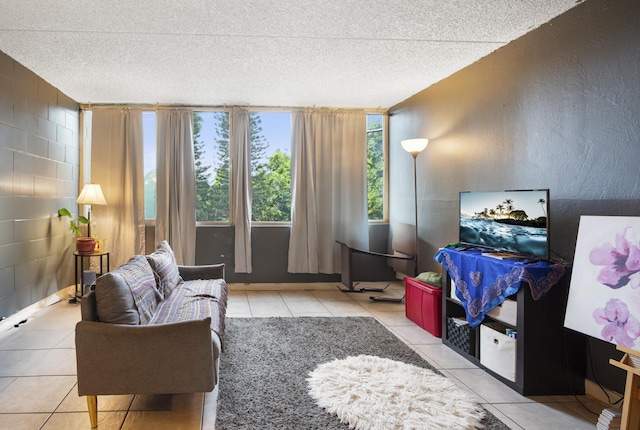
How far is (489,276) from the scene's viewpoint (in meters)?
3.18

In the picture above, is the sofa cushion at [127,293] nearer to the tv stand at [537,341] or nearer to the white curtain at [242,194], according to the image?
the tv stand at [537,341]

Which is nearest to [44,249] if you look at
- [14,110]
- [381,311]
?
[14,110]

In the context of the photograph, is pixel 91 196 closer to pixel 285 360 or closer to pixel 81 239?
pixel 81 239

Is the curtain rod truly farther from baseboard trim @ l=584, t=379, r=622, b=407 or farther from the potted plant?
baseboard trim @ l=584, t=379, r=622, b=407

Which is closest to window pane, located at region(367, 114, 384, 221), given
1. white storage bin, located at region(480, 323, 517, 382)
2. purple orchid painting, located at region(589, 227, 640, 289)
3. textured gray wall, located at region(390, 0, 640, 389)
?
textured gray wall, located at region(390, 0, 640, 389)

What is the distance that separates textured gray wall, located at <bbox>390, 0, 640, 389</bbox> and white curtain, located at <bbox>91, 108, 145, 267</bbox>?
3.82m

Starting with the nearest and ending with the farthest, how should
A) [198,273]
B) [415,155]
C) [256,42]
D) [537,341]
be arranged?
[537,341], [256,42], [198,273], [415,155]

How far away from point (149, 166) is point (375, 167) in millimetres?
3093

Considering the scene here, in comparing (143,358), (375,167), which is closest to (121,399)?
(143,358)

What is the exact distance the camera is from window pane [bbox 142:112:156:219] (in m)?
6.25

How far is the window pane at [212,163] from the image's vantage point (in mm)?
6324

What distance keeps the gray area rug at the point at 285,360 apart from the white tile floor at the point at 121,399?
137 mm

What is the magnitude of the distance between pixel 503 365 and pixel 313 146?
4.04m

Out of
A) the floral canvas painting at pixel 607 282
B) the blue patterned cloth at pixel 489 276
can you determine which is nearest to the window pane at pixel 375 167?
the blue patterned cloth at pixel 489 276
